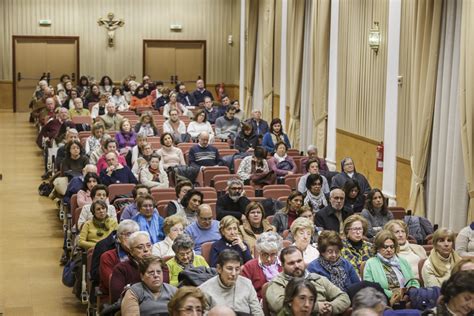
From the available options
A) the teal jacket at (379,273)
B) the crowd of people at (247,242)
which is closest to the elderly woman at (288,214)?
the crowd of people at (247,242)

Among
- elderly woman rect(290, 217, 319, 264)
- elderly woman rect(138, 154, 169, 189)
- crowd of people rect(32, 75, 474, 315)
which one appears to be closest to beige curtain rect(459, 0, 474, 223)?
crowd of people rect(32, 75, 474, 315)

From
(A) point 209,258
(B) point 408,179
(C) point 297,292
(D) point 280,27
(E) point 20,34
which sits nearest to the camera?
(C) point 297,292

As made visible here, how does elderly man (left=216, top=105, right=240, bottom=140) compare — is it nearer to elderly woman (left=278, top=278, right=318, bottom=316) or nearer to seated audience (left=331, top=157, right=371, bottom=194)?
seated audience (left=331, top=157, right=371, bottom=194)

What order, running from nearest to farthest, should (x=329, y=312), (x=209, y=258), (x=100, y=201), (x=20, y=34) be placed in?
(x=329, y=312)
(x=209, y=258)
(x=100, y=201)
(x=20, y=34)

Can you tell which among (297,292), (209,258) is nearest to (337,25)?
(209,258)

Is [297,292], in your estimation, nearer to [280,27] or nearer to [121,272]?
[121,272]

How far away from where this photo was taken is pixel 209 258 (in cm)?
834

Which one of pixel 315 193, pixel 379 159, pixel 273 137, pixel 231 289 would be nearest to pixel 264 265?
pixel 231 289

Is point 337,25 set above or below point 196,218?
above

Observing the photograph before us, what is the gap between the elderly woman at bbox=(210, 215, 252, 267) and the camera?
825 cm

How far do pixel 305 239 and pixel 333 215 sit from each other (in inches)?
59.5

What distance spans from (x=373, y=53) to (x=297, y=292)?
28.2 feet

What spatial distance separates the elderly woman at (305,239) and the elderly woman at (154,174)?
13.0 feet

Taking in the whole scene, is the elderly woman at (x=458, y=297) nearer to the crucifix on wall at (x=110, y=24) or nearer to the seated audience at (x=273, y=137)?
the seated audience at (x=273, y=137)
